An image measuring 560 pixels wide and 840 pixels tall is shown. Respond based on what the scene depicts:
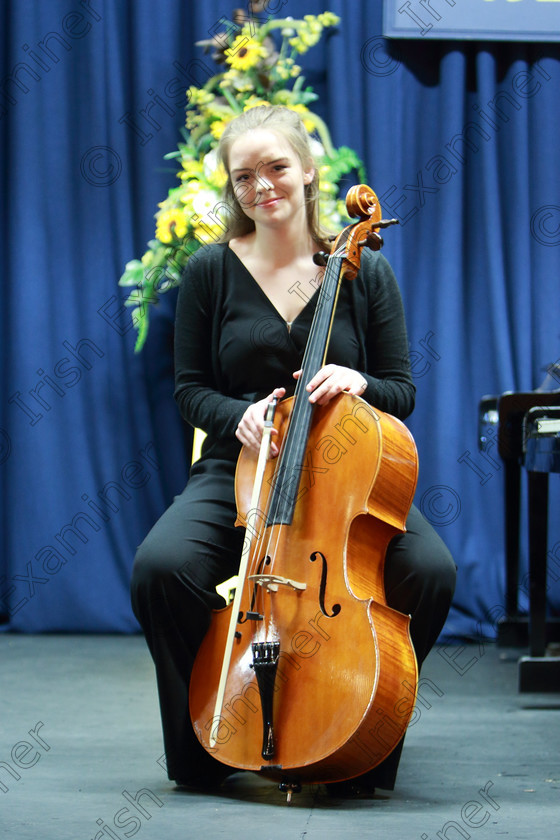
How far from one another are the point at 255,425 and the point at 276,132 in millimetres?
A: 508

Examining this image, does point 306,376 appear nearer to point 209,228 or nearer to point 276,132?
point 276,132

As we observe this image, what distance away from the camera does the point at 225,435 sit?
1641 millimetres

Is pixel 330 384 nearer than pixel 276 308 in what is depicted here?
Yes

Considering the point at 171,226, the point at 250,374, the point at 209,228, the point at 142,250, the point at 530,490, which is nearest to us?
the point at 250,374

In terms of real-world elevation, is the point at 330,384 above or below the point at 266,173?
below

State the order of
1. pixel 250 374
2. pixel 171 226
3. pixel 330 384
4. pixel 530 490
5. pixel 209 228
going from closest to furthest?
pixel 330 384 < pixel 250 374 < pixel 530 490 < pixel 209 228 < pixel 171 226

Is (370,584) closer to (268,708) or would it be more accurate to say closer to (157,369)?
(268,708)

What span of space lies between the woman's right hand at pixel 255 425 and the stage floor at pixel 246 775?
1.68 ft

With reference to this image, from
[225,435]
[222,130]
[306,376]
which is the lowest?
[225,435]

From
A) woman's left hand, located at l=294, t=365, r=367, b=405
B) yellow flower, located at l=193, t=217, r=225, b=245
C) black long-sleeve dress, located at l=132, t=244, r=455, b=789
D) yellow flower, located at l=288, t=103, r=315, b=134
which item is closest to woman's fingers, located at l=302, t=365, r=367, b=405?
woman's left hand, located at l=294, t=365, r=367, b=405

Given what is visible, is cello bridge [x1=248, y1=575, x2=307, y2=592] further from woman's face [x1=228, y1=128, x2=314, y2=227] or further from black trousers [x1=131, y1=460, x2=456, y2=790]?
woman's face [x1=228, y1=128, x2=314, y2=227]

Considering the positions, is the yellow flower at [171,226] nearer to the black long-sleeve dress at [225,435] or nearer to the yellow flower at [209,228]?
the yellow flower at [209,228]

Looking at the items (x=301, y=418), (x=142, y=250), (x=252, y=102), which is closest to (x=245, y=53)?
(x=252, y=102)

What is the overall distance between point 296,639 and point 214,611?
173 mm
